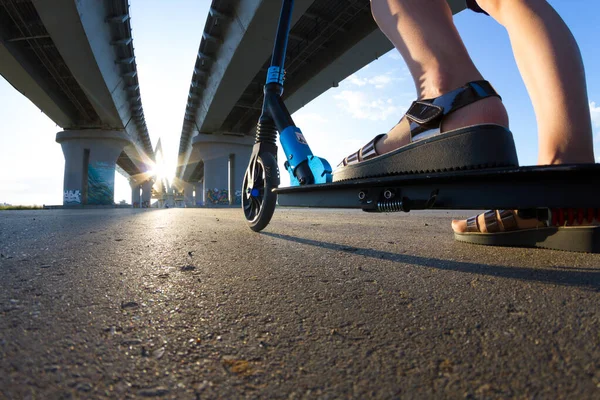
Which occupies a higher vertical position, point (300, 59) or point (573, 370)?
point (300, 59)

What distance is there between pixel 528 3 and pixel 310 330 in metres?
1.72

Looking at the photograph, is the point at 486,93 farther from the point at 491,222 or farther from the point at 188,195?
the point at 188,195

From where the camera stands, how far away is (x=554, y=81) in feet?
4.42

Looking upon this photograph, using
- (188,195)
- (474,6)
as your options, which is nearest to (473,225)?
(474,6)

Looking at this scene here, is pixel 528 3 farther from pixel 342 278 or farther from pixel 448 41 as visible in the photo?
pixel 342 278

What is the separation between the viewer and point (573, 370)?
465mm

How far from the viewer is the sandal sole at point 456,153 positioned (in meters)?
1.11

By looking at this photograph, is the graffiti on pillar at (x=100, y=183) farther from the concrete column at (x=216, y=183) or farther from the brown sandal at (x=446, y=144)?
the brown sandal at (x=446, y=144)

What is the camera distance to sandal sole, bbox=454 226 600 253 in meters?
1.26

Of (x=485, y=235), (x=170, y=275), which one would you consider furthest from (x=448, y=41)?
(x=170, y=275)

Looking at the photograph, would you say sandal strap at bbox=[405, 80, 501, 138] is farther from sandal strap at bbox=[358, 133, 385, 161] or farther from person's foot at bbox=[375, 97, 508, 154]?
sandal strap at bbox=[358, 133, 385, 161]

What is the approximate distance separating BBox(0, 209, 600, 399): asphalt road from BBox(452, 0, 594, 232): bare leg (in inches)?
19.8

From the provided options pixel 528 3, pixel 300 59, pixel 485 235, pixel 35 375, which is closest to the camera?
pixel 35 375

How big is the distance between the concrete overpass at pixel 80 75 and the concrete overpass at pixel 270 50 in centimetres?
353
